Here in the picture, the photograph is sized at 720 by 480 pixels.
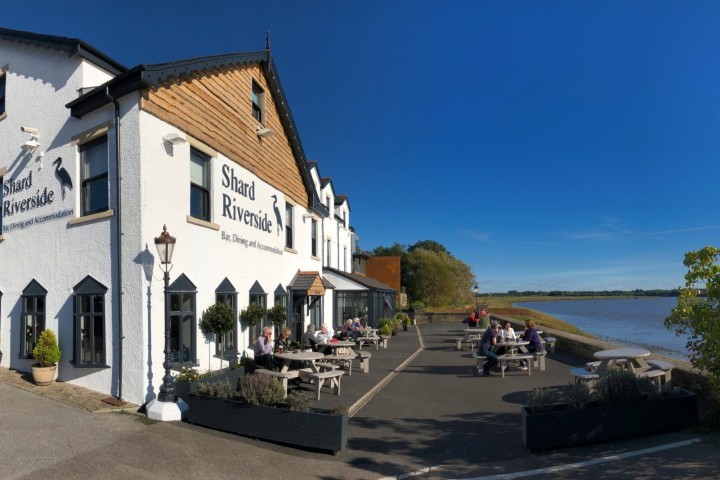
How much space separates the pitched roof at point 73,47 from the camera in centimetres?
983

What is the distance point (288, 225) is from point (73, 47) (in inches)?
334

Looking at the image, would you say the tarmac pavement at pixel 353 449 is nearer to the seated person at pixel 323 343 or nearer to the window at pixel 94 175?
the window at pixel 94 175

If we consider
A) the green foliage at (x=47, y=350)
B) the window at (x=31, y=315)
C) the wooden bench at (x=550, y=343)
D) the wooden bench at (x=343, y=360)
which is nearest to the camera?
the green foliage at (x=47, y=350)

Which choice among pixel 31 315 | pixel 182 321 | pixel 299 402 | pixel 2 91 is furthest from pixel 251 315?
pixel 2 91

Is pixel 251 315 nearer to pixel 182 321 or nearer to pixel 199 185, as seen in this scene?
pixel 182 321

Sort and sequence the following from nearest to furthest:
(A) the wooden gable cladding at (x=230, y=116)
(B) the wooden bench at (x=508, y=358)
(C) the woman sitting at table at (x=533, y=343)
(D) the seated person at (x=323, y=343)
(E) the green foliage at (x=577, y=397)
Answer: (E) the green foliage at (x=577, y=397), (A) the wooden gable cladding at (x=230, y=116), (B) the wooden bench at (x=508, y=358), (C) the woman sitting at table at (x=533, y=343), (D) the seated person at (x=323, y=343)

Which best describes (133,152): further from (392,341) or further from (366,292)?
(366,292)

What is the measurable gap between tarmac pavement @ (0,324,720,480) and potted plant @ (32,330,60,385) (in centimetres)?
30

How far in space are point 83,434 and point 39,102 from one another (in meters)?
7.95

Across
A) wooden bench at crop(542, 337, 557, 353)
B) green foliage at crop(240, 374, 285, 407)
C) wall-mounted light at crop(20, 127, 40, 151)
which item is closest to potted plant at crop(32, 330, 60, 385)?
wall-mounted light at crop(20, 127, 40, 151)

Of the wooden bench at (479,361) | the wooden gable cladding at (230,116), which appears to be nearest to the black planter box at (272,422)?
the wooden gable cladding at (230,116)

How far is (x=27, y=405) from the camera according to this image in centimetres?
819

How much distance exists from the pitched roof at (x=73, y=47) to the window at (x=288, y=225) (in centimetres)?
714

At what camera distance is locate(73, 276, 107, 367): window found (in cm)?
897
